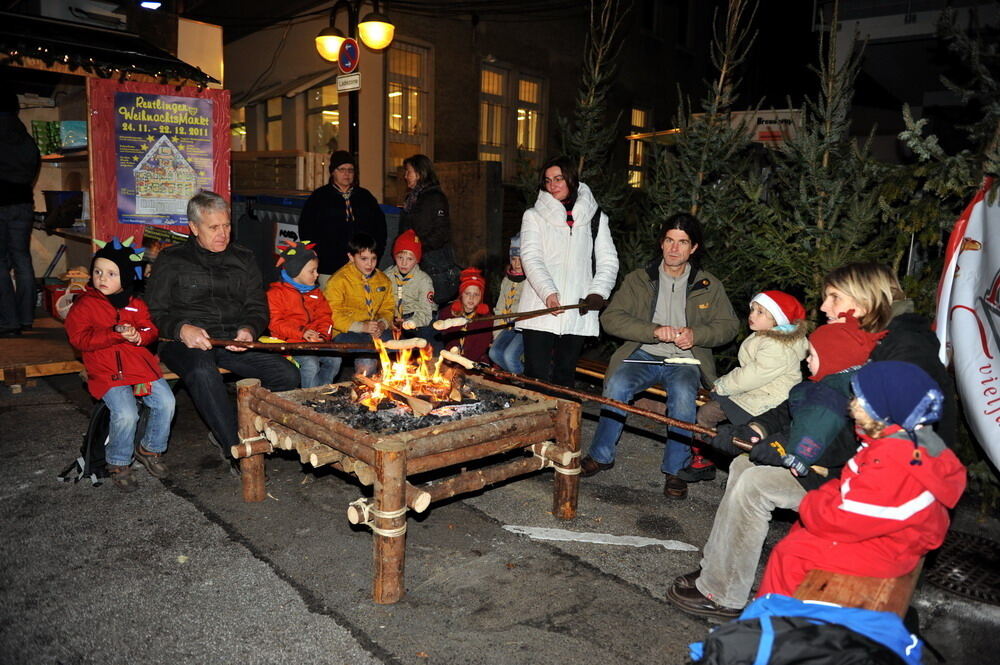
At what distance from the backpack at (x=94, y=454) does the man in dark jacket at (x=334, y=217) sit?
2794 mm

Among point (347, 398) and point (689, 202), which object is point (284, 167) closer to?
point (689, 202)

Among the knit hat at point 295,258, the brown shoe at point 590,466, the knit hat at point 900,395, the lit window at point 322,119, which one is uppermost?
the lit window at point 322,119

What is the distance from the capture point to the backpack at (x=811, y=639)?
217cm

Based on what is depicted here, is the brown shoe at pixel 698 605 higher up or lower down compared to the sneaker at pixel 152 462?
lower down

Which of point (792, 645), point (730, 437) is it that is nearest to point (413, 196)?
point (730, 437)

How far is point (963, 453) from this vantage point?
4883 mm

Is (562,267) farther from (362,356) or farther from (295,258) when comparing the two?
(295,258)

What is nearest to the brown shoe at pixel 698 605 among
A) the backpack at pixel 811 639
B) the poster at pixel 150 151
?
the backpack at pixel 811 639

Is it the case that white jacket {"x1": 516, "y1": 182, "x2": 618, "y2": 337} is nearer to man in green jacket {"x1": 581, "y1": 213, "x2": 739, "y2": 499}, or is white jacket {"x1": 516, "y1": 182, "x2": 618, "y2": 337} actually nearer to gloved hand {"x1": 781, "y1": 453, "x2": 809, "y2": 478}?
man in green jacket {"x1": 581, "y1": 213, "x2": 739, "y2": 499}

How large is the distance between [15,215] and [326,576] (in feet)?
19.3

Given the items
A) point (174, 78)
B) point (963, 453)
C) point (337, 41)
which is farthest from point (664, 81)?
point (963, 453)

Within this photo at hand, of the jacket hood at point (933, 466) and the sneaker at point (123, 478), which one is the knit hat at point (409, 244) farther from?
the jacket hood at point (933, 466)

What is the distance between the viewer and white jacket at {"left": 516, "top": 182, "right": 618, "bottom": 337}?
18.2 feet

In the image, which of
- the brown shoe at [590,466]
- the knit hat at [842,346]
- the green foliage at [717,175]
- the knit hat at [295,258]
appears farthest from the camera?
the green foliage at [717,175]
